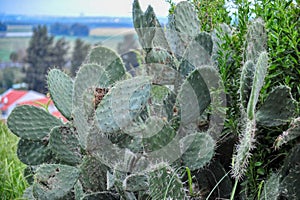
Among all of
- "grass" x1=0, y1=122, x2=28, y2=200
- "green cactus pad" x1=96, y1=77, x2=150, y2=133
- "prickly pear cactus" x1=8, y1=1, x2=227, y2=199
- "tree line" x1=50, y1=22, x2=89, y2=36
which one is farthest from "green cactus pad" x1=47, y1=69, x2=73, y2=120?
"tree line" x1=50, y1=22, x2=89, y2=36

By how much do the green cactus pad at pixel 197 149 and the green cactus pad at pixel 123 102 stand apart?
0.41 feet

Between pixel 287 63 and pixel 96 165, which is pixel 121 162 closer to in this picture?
pixel 96 165

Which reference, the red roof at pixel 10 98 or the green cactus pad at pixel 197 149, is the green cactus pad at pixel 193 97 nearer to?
the green cactus pad at pixel 197 149

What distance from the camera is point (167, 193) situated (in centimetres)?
79

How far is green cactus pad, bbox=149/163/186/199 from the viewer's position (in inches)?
30.1

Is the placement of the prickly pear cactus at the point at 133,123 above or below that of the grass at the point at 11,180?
above

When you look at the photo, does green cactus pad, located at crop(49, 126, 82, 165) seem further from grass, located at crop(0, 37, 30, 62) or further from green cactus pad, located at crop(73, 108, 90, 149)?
grass, located at crop(0, 37, 30, 62)

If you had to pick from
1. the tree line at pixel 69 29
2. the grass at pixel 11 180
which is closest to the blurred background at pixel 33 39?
the tree line at pixel 69 29

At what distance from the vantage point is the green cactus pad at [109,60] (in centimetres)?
106

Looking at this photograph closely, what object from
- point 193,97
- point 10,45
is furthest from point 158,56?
point 10,45

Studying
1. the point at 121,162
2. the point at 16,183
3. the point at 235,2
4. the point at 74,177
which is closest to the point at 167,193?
the point at 121,162

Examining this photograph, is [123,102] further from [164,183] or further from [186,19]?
[186,19]

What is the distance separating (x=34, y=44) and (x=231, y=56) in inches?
151

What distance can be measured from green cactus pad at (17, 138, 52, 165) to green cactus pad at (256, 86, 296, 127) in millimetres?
565
